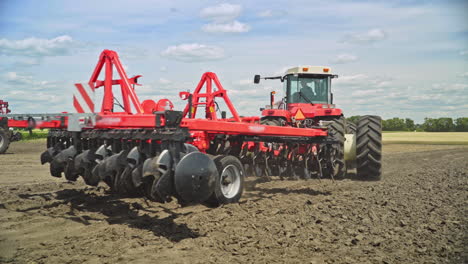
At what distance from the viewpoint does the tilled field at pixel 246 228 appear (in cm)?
351

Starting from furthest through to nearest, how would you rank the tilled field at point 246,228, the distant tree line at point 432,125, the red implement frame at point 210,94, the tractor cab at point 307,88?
the distant tree line at point 432,125
the tractor cab at point 307,88
the red implement frame at point 210,94
the tilled field at point 246,228

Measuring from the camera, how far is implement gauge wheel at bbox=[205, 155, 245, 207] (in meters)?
4.50

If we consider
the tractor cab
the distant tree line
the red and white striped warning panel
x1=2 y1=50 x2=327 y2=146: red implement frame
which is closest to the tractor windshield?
the tractor cab

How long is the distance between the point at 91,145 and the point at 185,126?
1.70 meters

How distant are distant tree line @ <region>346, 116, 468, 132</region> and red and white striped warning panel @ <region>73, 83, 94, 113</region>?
145 ft

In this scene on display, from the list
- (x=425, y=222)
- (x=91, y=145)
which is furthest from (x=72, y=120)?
(x=425, y=222)

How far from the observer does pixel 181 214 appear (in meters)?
4.91

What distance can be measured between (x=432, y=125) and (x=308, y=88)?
1540 inches

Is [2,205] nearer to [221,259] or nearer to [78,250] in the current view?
[78,250]

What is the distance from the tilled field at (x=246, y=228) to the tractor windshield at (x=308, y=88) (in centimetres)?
331

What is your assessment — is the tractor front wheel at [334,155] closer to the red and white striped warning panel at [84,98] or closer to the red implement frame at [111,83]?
the red implement frame at [111,83]

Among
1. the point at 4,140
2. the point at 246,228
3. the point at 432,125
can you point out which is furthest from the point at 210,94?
the point at 432,125

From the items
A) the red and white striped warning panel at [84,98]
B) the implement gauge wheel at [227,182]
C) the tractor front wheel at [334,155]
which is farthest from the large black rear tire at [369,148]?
the red and white striped warning panel at [84,98]

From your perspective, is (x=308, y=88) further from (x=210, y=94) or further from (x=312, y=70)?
(x=210, y=94)
